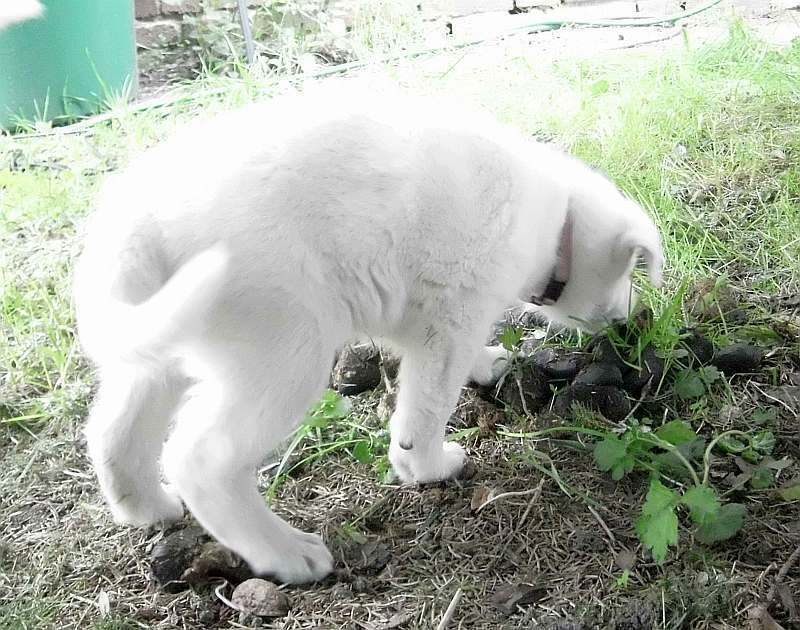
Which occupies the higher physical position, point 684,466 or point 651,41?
point 651,41

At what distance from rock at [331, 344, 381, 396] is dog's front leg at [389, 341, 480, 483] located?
423mm

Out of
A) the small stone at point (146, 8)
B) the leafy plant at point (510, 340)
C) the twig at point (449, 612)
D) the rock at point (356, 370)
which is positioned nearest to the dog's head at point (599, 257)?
the leafy plant at point (510, 340)

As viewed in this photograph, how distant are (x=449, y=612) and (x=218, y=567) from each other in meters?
0.57

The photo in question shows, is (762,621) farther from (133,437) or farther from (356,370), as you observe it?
(133,437)

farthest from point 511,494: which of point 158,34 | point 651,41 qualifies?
point 158,34

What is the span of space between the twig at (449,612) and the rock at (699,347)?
45.0 inches

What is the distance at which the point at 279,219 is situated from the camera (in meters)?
1.92

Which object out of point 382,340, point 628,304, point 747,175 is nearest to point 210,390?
point 382,340

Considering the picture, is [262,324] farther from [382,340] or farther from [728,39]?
[728,39]

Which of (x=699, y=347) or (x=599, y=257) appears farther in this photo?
(x=699, y=347)

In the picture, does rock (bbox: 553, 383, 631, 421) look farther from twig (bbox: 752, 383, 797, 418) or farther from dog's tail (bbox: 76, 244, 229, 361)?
dog's tail (bbox: 76, 244, 229, 361)

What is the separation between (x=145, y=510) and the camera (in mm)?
2244

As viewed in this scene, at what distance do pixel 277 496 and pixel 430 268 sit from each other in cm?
79

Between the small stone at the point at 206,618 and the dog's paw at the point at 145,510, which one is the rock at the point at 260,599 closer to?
the small stone at the point at 206,618
